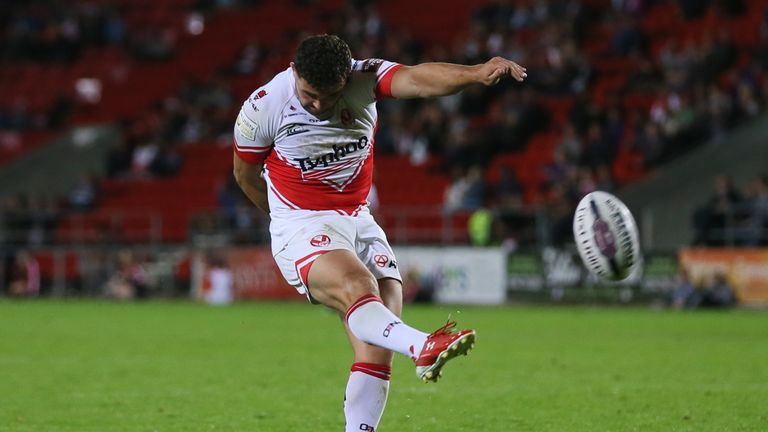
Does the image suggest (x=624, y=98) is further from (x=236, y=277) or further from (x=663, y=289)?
(x=236, y=277)

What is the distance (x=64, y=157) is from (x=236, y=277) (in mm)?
11215

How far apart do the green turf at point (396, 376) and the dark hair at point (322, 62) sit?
9.60ft

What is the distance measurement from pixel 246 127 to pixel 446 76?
1307 mm

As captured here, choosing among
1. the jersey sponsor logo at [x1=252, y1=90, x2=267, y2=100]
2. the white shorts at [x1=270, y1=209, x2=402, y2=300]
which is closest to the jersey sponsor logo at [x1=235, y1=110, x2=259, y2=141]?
the jersey sponsor logo at [x1=252, y1=90, x2=267, y2=100]

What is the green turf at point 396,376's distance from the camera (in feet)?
30.5

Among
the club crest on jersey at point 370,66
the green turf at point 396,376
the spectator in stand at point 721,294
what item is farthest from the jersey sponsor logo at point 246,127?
the spectator in stand at point 721,294

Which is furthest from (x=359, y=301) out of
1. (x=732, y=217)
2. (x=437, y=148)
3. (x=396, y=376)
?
(x=437, y=148)

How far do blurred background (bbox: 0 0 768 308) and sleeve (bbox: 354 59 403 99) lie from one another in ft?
50.1

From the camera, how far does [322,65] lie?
6.71m

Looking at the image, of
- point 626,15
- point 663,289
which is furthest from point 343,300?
point 626,15

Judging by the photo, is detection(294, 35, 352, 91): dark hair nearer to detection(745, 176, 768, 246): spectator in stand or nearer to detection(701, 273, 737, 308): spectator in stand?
detection(701, 273, 737, 308): spectator in stand

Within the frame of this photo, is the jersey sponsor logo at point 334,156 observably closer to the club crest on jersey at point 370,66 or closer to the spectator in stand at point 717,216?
the club crest on jersey at point 370,66

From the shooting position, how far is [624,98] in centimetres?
2950

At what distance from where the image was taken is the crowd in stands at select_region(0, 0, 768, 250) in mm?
27141
